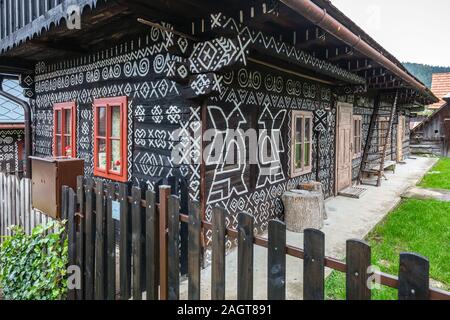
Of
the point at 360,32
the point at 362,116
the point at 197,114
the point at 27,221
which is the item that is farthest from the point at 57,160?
the point at 362,116

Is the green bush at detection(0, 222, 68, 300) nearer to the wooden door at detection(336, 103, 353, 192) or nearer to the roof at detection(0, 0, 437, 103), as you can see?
the roof at detection(0, 0, 437, 103)

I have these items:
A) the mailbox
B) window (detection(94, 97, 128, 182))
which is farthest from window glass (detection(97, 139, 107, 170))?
the mailbox

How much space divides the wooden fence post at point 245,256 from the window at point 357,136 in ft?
25.3

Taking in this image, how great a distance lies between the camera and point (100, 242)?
2.58 metres

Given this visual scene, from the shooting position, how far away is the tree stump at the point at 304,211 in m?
5.03

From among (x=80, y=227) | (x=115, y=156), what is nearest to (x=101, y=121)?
(x=115, y=156)

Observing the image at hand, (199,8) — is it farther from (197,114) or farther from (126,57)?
(126,57)

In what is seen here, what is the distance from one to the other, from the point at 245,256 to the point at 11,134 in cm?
1034

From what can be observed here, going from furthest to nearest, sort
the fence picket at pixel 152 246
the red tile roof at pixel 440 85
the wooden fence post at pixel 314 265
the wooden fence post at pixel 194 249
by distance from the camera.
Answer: the red tile roof at pixel 440 85, the fence picket at pixel 152 246, the wooden fence post at pixel 194 249, the wooden fence post at pixel 314 265

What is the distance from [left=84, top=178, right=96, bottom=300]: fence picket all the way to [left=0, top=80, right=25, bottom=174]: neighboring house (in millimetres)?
8079

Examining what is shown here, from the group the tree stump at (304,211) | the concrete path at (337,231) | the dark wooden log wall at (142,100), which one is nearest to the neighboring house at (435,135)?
the concrete path at (337,231)

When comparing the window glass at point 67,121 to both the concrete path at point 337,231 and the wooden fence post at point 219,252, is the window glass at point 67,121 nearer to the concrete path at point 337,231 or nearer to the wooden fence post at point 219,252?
the concrete path at point 337,231

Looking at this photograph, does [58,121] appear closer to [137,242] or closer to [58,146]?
[58,146]

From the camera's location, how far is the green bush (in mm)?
2654
